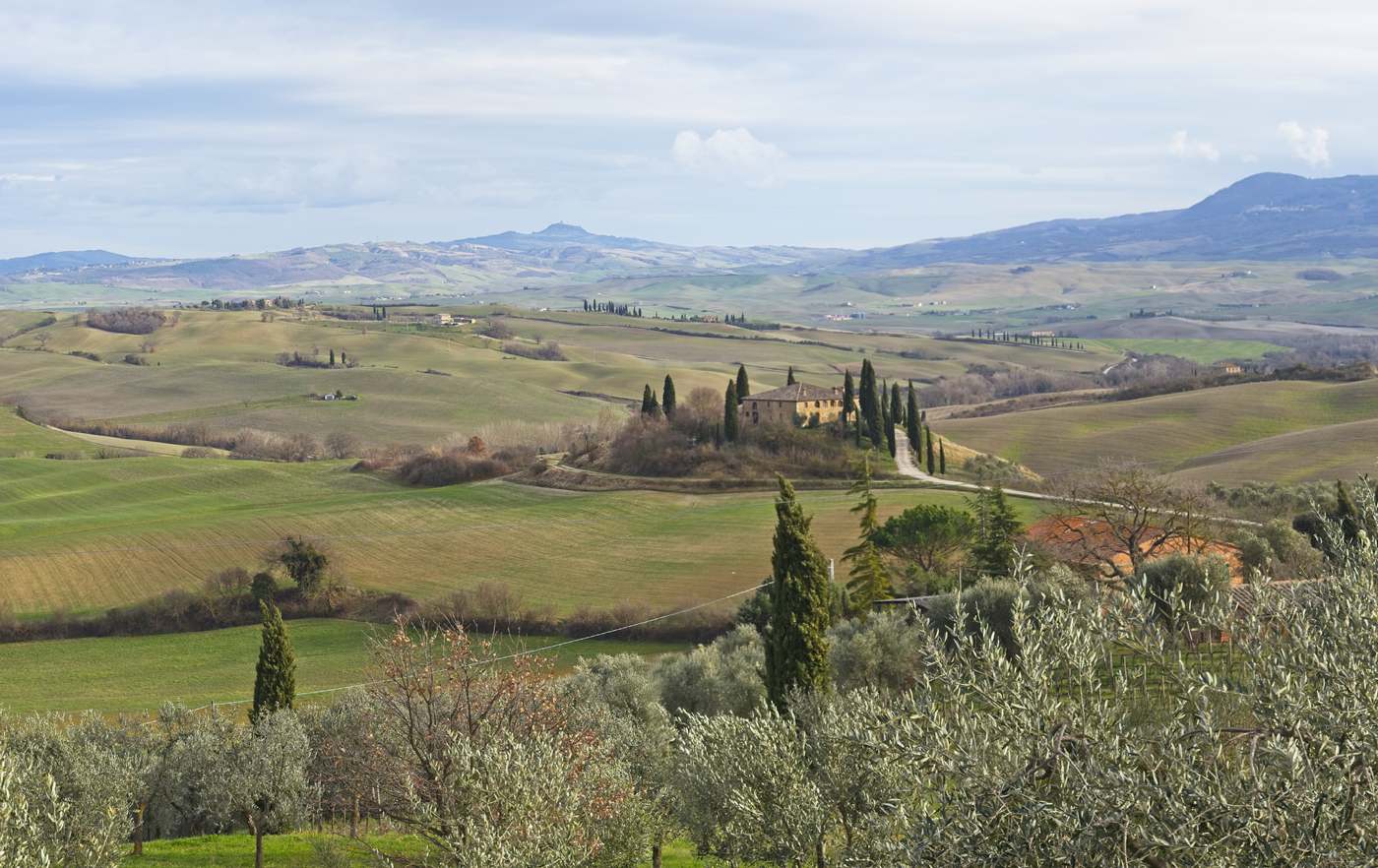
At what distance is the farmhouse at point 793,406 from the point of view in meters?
107

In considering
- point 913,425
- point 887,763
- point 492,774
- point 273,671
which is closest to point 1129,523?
point 913,425

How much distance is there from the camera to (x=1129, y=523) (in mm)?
62719

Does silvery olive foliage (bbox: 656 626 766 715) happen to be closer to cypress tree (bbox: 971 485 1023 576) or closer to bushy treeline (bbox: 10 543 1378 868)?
bushy treeline (bbox: 10 543 1378 868)

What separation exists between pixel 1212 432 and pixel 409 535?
268 feet

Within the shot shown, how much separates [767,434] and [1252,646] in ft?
287

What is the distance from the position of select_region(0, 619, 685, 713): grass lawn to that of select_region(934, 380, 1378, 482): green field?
205 ft

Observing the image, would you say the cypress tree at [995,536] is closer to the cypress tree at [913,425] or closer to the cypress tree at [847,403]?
the cypress tree at [913,425]

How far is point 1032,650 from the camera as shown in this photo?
A: 13.8 meters

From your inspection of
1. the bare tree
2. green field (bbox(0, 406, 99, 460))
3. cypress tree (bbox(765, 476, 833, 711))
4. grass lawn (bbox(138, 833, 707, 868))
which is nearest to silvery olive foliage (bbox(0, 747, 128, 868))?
grass lawn (bbox(138, 833, 707, 868))

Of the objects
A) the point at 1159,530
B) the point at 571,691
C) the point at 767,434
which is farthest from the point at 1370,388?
the point at 571,691

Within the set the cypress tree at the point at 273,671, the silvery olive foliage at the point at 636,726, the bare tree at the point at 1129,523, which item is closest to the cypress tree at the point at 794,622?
the silvery olive foliage at the point at 636,726

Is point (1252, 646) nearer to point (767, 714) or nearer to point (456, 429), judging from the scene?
point (767, 714)

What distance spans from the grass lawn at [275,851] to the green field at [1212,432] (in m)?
75.9

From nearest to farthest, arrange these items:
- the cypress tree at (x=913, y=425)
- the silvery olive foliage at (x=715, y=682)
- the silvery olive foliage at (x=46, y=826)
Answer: the silvery olive foliage at (x=46, y=826) → the silvery olive foliage at (x=715, y=682) → the cypress tree at (x=913, y=425)
